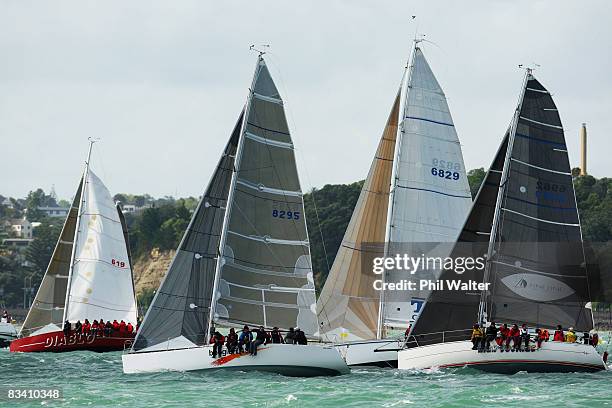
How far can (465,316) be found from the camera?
43.2 m

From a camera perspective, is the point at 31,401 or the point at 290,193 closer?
the point at 31,401

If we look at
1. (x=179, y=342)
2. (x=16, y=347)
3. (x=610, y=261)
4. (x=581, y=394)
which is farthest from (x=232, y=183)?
(x=610, y=261)

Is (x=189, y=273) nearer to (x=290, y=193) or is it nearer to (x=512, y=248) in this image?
(x=290, y=193)

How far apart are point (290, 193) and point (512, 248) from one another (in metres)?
7.43

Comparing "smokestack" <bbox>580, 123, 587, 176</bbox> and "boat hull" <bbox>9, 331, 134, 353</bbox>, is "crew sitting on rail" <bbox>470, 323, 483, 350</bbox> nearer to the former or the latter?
"boat hull" <bbox>9, 331, 134, 353</bbox>

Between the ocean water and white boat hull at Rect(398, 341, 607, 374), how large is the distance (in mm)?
330

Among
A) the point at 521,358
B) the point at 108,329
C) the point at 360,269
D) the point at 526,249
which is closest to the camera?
the point at 521,358

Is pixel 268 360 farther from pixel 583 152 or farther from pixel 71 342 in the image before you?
pixel 583 152

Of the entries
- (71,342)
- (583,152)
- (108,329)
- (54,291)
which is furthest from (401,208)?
(583,152)

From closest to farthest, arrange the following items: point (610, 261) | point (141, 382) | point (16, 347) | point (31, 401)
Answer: point (31, 401), point (141, 382), point (16, 347), point (610, 261)

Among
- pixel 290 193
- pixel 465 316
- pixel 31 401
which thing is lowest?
pixel 31 401

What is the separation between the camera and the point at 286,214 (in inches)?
1657

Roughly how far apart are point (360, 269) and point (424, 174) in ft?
13.9

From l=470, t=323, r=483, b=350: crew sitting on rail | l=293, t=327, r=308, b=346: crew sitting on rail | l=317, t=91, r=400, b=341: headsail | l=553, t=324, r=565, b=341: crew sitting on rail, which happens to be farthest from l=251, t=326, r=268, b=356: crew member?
l=553, t=324, r=565, b=341: crew sitting on rail
